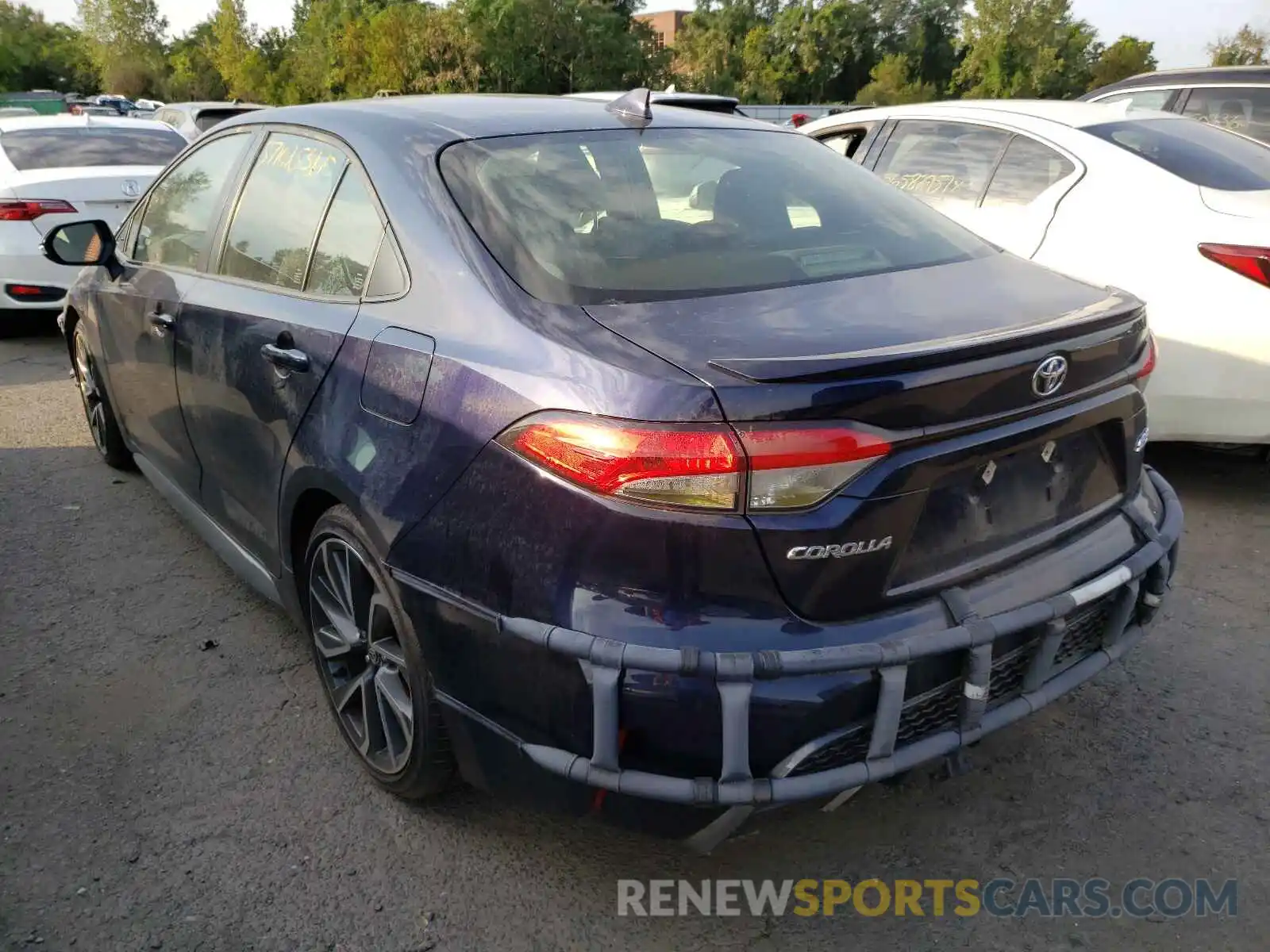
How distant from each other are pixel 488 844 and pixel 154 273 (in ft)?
8.00

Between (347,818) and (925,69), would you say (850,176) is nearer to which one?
(347,818)

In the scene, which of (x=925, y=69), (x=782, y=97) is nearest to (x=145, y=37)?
(x=782, y=97)

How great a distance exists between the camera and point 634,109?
116 inches

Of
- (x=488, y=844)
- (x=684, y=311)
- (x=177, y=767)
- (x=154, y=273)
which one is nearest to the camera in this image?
(x=684, y=311)

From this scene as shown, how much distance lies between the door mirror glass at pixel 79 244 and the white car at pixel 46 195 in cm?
338

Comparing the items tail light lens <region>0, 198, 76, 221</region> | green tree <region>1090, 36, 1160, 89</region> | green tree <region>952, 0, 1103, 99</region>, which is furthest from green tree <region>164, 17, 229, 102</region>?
tail light lens <region>0, 198, 76, 221</region>

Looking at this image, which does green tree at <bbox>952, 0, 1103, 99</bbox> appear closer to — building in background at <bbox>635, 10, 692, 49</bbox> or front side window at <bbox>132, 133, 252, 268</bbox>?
building in background at <bbox>635, 10, 692, 49</bbox>

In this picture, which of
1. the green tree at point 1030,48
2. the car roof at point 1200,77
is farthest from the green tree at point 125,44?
the car roof at point 1200,77

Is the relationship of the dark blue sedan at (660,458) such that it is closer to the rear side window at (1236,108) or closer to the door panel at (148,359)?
the door panel at (148,359)

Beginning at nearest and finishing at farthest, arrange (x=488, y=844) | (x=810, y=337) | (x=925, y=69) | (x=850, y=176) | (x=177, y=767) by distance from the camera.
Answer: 1. (x=810, y=337)
2. (x=488, y=844)
3. (x=177, y=767)
4. (x=850, y=176)
5. (x=925, y=69)

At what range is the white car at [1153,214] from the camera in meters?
4.04

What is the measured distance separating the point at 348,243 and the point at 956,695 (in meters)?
1.84

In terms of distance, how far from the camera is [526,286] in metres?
2.16

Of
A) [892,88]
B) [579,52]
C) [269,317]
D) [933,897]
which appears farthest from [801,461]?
[892,88]
